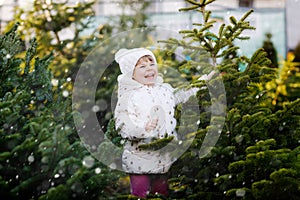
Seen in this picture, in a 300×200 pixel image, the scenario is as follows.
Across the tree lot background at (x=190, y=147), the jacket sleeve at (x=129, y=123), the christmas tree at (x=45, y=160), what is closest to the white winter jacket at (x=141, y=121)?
the jacket sleeve at (x=129, y=123)

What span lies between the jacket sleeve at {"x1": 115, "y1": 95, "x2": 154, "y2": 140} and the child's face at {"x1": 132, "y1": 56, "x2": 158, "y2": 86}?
→ 0.16 metres

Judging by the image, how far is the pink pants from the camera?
3.18 meters

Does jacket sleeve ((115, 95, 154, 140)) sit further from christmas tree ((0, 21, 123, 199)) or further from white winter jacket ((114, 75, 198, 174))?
christmas tree ((0, 21, 123, 199))

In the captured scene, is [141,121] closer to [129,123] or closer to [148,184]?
[129,123]

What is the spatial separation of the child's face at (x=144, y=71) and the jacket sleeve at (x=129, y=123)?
16 cm

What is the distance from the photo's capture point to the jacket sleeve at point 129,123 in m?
3.03

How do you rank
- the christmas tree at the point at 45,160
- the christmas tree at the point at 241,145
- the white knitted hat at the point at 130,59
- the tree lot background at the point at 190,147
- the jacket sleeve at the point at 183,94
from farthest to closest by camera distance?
the jacket sleeve at the point at 183,94
the white knitted hat at the point at 130,59
the christmas tree at the point at 241,145
the tree lot background at the point at 190,147
the christmas tree at the point at 45,160

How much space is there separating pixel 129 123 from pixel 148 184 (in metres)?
0.43

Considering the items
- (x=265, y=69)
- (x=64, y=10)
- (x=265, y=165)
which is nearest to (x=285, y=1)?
(x=64, y=10)

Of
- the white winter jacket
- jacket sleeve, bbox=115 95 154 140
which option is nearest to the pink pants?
the white winter jacket

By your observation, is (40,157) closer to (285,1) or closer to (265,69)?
(265,69)

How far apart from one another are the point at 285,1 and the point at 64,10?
4667mm

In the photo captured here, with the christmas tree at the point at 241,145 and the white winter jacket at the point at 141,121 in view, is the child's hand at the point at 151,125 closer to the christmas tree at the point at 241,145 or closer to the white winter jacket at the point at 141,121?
the white winter jacket at the point at 141,121

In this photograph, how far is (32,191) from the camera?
262 centimetres
